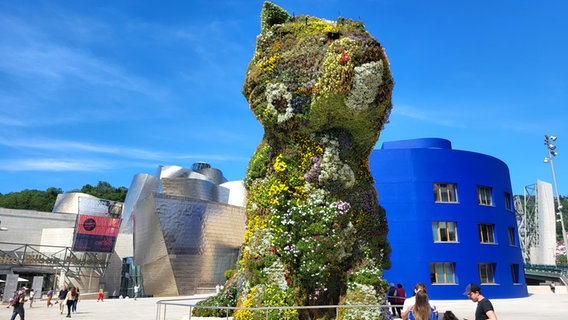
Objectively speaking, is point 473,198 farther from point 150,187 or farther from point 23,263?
point 150,187

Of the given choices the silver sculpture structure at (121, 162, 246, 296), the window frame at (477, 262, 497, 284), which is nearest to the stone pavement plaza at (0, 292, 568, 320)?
the window frame at (477, 262, 497, 284)

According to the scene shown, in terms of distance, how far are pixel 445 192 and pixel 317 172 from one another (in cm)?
2351

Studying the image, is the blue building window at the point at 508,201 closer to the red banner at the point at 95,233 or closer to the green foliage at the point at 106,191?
the red banner at the point at 95,233

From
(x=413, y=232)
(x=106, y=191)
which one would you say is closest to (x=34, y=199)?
(x=106, y=191)

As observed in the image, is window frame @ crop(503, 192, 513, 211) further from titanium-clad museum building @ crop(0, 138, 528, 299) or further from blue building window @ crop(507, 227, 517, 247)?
blue building window @ crop(507, 227, 517, 247)

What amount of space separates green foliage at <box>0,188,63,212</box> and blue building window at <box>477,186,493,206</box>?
84.1 metres

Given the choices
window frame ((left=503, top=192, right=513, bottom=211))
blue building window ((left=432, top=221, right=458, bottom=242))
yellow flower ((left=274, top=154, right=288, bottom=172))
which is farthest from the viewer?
window frame ((left=503, top=192, right=513, bottom=211))

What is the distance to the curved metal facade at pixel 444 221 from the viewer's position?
2886cm

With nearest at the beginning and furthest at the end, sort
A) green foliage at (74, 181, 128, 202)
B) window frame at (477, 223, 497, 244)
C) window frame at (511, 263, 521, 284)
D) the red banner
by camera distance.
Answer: window frame at (477, 223, 497, 244) < window frame at (511, 263, 521, 284) < the red banner < green foliage at (74, 181, 128, 202)

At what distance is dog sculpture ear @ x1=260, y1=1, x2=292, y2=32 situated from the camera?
11320 millimetres

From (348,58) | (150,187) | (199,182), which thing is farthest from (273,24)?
(150,187)

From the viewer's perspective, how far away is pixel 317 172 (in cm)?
983

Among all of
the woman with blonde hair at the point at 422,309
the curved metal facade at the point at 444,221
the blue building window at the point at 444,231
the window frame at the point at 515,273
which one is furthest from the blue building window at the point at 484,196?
the woman with blonde hair at the point at 422,309

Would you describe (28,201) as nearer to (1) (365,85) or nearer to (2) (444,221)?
(2) (444,221)
